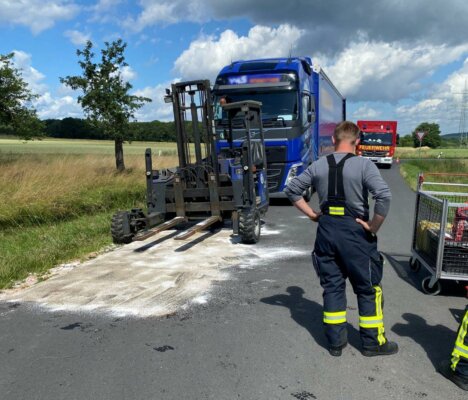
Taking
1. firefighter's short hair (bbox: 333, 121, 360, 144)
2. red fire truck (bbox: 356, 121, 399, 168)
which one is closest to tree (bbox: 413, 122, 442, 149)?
red fire truck (bbox: 356, 121, 399, 168)

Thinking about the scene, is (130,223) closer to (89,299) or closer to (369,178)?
(89,299)

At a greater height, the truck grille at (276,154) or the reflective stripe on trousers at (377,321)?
the truck grille at (276,154)

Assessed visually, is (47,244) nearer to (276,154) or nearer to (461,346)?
(276,154)

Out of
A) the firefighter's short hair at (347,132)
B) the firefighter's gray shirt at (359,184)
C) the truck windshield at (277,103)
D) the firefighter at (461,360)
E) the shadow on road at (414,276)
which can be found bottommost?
the shadow on road at (414,276)

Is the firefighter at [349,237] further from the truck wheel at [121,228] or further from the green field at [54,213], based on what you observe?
the truck wheel at [121,228]

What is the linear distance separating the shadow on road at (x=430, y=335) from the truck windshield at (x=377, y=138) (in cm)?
2811

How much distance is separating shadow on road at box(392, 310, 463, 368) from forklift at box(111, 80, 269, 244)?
3816 mm

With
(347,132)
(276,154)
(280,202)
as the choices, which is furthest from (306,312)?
(280,202)

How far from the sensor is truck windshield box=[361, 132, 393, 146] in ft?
102

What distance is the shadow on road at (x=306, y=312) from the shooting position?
3988 mm

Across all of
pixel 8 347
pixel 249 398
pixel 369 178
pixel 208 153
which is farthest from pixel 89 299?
pixel 208 153

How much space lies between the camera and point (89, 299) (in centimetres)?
509

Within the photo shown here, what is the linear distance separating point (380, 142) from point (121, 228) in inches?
1052

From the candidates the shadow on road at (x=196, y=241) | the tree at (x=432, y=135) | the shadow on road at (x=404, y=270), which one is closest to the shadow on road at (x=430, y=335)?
the shadow on road at (x=404, y=270)
